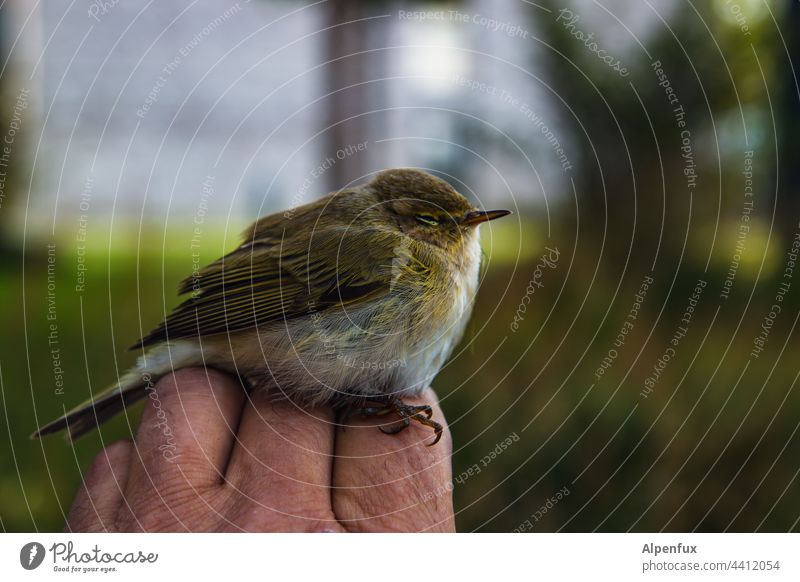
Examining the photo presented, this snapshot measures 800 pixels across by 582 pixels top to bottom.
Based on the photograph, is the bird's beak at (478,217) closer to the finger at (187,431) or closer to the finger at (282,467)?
the finger at (282,467)

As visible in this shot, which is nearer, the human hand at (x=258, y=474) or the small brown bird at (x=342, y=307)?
the human hand at (x=258, y=474)

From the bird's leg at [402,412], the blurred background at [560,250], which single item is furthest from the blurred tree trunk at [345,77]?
the bird's leg at [402,412]

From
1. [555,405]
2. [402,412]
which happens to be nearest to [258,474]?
[402,412]

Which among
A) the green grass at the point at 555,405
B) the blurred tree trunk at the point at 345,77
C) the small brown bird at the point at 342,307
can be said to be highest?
the blurred tree trunk at the point at 345,77

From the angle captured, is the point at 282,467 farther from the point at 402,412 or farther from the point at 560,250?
the point at 560,250

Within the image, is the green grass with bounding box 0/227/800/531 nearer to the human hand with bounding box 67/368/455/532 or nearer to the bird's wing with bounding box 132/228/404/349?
the bird's wing with bounding box 132/228/404/349

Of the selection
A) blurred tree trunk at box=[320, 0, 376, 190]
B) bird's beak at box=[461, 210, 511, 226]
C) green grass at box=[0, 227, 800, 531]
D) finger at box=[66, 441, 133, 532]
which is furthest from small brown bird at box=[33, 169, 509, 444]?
blurred tree trunk at box=[320, 0, 376, 190]
